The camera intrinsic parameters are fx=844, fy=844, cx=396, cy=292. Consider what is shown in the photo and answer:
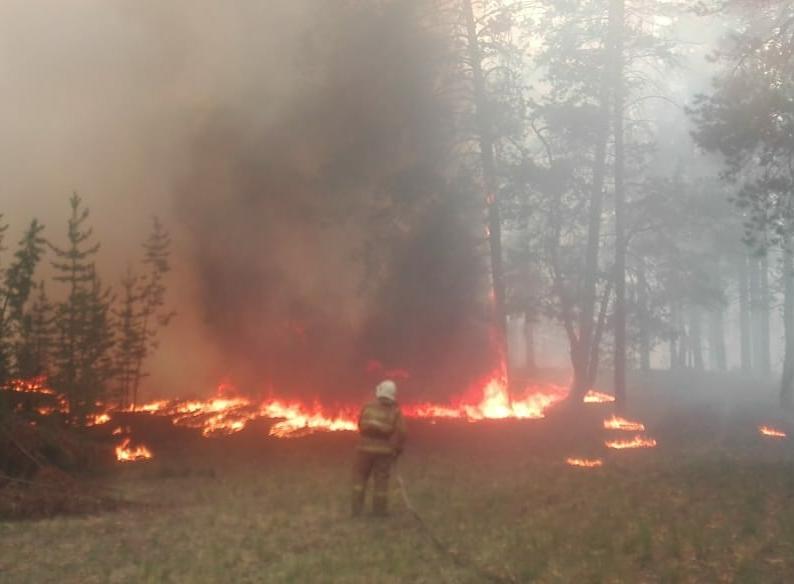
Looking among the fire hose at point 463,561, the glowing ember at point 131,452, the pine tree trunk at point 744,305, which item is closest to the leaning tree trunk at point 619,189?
the glowing ember at point 131,452

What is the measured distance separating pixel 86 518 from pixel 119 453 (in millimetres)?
6735

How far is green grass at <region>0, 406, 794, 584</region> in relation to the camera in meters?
7.98

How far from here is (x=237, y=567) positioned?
8.45 metres

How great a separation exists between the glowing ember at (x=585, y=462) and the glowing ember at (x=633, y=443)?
1.94 metres

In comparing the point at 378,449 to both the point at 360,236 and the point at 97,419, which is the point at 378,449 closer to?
the point at 97,419

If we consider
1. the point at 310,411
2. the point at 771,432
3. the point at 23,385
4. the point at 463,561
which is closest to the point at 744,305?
the point at 771,432

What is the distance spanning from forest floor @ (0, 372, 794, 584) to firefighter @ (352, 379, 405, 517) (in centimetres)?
33

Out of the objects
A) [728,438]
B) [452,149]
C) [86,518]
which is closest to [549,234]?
[452,149]

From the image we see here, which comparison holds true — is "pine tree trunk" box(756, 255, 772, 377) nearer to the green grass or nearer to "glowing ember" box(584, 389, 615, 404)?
"glowing ember" box(584, 389, 615, 404)

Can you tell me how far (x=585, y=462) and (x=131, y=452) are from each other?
9.55 metres

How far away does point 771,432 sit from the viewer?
2008 cm

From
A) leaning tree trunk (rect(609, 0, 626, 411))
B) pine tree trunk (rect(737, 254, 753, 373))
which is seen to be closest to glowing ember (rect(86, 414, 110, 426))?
leaning tree trunk (rect(609, 0, 626, 411))

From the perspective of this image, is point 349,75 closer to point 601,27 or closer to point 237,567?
point 601,27

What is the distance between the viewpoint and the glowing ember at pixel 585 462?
15242 mm
